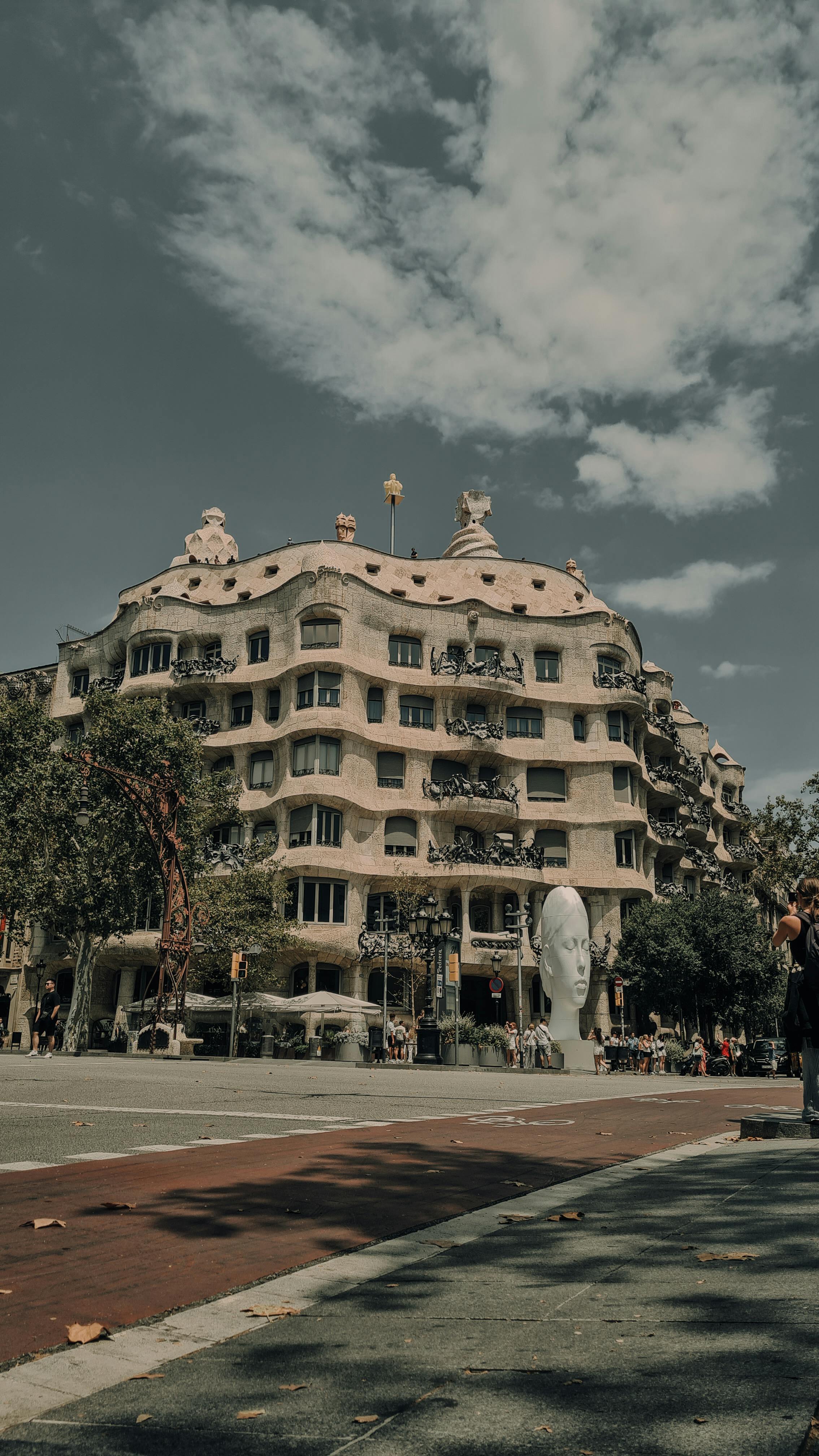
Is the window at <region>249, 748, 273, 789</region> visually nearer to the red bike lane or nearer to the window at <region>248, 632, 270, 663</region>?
the window at <region>248, 632, 270, 663</region>

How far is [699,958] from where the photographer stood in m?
46.3

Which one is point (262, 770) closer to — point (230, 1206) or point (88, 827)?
point (88, 827)

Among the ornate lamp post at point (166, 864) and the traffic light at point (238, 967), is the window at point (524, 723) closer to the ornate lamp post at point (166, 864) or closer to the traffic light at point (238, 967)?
the ornate lamp post at point (166, 864)

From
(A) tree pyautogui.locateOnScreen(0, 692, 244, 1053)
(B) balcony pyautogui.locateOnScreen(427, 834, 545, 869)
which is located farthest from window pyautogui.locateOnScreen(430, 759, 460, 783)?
(A) tree pyautogui.locateOnScreen(0, 692, 244, 1053)

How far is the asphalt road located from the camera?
26.0 feet

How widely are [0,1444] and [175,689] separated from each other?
5002 centimetres

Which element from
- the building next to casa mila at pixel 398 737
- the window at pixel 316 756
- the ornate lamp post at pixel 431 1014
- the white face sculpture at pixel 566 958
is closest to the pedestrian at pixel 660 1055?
the white face sculpture at pixel 566 958

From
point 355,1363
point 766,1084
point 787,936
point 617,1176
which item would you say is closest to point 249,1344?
point 355,1363

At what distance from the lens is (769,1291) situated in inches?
136

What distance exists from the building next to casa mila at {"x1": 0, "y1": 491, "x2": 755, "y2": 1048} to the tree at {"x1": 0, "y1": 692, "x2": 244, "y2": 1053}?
24.1 feet

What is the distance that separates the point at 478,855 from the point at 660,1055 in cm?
1224

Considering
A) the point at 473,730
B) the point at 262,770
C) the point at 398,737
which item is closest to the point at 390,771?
the point at 398,737

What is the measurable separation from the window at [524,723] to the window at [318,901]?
1196 centimetres

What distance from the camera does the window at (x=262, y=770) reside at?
4934cm
